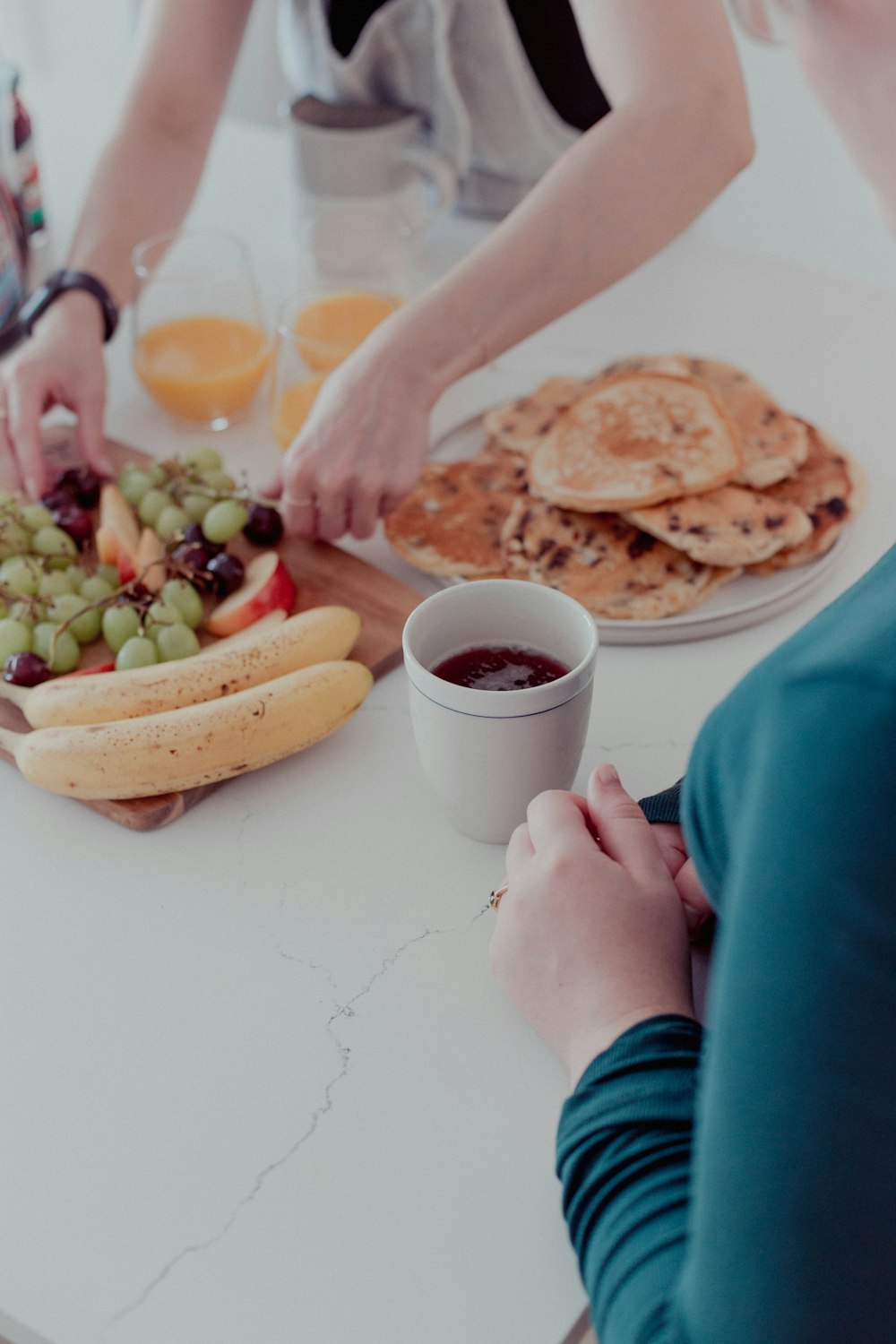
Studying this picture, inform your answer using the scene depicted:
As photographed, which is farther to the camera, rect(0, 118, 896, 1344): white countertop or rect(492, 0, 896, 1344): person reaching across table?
rect(0, 118, 896, 1344): white countertop

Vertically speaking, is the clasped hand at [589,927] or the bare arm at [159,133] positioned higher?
the bare arm at [159,133]

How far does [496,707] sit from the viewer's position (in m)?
0.95

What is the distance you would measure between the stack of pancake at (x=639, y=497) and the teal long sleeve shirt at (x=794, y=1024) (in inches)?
25.2

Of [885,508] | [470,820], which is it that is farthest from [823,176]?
[470,820]

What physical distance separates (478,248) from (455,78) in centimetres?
66

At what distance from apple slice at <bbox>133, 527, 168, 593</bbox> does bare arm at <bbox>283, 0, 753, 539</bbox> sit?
0.15 meters

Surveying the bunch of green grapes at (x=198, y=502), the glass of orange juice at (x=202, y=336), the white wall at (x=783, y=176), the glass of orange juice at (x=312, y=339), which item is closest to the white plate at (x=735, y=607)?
the bunch of green grapes at (x=198, y=502)

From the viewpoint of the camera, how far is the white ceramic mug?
0.96 meters

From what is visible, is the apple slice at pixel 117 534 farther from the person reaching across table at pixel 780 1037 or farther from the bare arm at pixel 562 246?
the person reaching across table at pixel 780 1037

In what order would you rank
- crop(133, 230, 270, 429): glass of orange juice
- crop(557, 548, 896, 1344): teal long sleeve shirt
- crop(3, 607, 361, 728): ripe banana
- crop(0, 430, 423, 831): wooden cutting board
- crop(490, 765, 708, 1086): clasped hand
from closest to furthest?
crop(557, 548, 896, 1344): teal long sleeve shirt → crop(490, 765, 708, 1086): clasped hand → crop(3, 607, 361, 728): ripe banana → crop(0, 430, 423, 831): wooden cutting board → crop(133, 230, 270, 429): glass of orange juice

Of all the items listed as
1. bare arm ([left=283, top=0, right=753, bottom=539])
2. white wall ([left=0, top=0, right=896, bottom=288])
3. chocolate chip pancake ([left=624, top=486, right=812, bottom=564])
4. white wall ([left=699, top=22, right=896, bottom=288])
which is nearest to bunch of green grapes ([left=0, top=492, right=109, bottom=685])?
bare arm ([left=283, top=0, right=753, bottom=539])

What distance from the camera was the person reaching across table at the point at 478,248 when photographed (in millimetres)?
1323

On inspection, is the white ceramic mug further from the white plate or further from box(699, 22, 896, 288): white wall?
box(699, 22, 896, 288): white wall

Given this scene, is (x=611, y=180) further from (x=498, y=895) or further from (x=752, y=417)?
(x=498, y=895)
